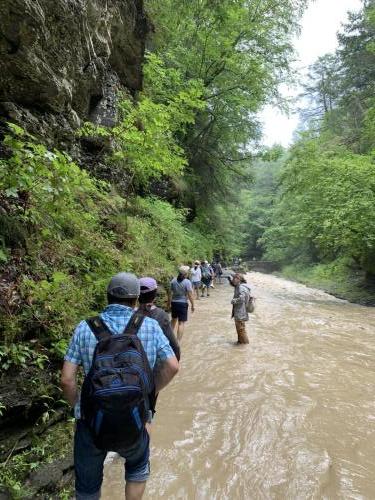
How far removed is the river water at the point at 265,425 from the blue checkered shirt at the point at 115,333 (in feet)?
6.04

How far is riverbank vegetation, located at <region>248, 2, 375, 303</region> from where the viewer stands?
59.1 feet

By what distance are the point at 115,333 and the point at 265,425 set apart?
348 cm

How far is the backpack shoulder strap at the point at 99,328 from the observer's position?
2.52m

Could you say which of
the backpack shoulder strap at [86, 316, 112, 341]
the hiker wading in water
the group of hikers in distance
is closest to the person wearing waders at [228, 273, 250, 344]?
the hiker wading in water

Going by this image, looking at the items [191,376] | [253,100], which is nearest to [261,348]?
[191,376]

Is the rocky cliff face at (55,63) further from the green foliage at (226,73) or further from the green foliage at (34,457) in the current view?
the green foliage at (226,73)

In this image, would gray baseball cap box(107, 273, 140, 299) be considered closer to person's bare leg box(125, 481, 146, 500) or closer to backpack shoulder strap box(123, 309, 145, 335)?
backpack shoulder strap box(123, 309, 145, 335)

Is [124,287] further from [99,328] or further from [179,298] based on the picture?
[179,298]

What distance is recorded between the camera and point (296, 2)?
18.2m

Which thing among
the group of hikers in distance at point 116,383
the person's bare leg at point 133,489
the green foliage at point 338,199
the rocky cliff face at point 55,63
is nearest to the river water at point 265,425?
the person's bare leg at point 133,489

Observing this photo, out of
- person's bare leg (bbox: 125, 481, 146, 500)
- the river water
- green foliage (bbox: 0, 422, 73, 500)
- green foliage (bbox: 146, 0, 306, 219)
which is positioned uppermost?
green foliage (bbox: 146, 0, 306, 219)

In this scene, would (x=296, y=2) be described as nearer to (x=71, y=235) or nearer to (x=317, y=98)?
(x=71, y=235)

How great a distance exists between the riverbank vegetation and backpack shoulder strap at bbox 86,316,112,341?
1685 centimetres

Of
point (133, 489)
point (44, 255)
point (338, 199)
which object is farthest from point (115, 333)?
point (338, 199)
